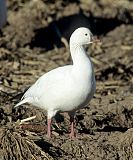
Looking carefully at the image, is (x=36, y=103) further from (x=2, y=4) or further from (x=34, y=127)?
(x=2, y=4)

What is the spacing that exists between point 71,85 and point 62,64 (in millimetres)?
4270

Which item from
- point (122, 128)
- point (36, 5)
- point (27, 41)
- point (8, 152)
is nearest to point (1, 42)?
point (27, 41)

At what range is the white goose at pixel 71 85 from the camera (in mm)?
6859

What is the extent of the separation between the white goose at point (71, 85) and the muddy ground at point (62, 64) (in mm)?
352

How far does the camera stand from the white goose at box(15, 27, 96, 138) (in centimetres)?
686

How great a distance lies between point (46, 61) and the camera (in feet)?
36.8

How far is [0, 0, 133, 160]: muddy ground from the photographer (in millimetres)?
6926

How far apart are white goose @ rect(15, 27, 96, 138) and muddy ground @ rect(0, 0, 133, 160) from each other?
1.16ft

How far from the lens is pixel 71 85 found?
6867mm

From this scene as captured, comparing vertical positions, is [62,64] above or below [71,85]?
above

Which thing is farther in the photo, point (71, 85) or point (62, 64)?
point (62, 64)

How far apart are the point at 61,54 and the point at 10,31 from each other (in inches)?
52.8

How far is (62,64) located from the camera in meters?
11.1

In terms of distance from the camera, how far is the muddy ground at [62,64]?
6926 mm
